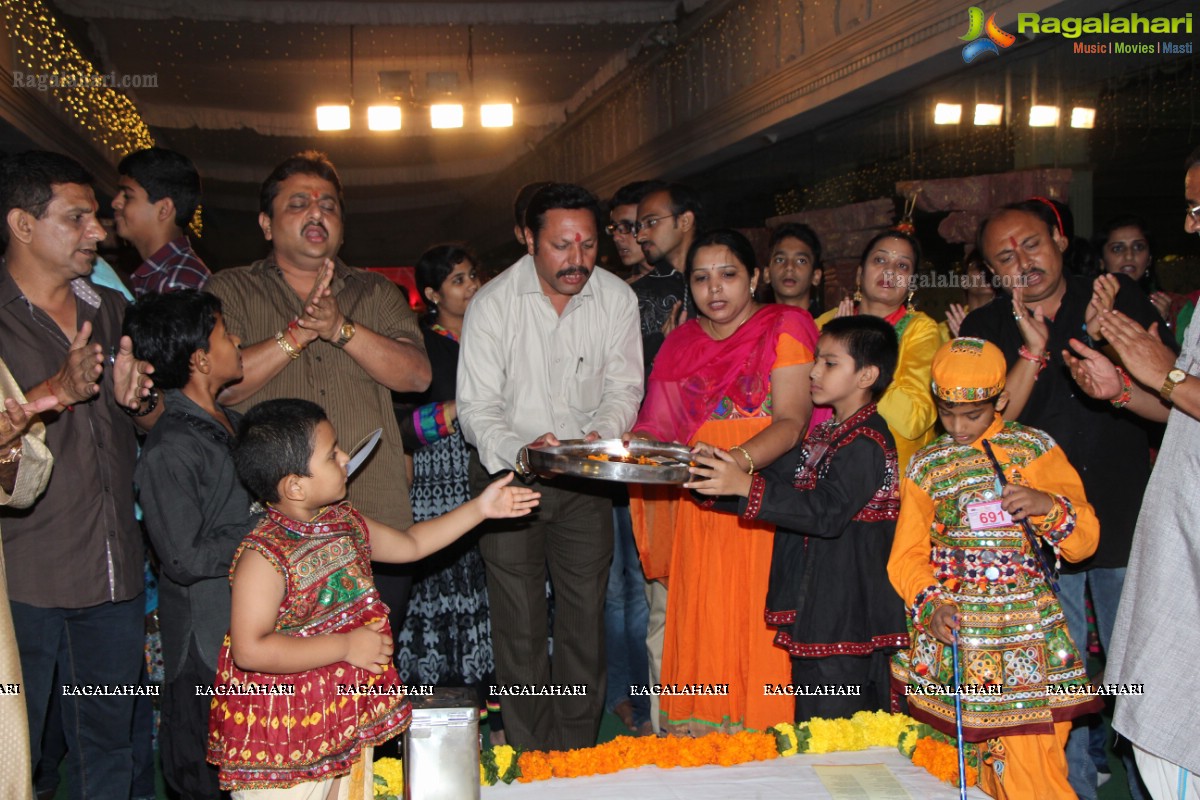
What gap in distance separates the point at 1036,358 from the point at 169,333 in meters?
2.50

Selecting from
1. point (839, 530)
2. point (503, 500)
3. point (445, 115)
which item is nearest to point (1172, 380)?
point (839, 530)

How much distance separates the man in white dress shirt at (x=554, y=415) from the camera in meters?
3.23

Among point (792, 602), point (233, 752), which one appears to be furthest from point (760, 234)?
point (233, 752)

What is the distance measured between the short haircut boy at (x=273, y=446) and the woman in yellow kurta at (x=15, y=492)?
49cm

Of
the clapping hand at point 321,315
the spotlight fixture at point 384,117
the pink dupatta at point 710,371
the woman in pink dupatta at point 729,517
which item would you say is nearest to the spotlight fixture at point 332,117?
the spotlight fixture at point 384,117

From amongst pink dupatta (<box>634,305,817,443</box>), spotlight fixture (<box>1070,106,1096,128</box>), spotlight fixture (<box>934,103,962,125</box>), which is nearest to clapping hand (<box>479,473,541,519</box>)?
pink dupatta (<box>634,305,817,443</box>)

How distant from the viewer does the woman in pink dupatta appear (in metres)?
3.21

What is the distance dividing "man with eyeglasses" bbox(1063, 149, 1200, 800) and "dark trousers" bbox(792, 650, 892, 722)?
0.70m

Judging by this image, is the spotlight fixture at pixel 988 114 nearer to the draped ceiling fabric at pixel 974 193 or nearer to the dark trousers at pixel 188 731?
the draped ceiling fabric at pixel 974 193

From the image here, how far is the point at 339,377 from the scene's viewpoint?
10.0 ft

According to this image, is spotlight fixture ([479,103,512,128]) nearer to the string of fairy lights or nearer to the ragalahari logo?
the string of fairy lights

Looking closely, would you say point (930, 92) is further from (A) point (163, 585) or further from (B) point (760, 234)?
(A) point (163, 585)

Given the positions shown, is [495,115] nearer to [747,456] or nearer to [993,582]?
[747,456]

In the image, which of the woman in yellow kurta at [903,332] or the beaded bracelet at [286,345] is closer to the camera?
the beaded bracelet at [286,345]
